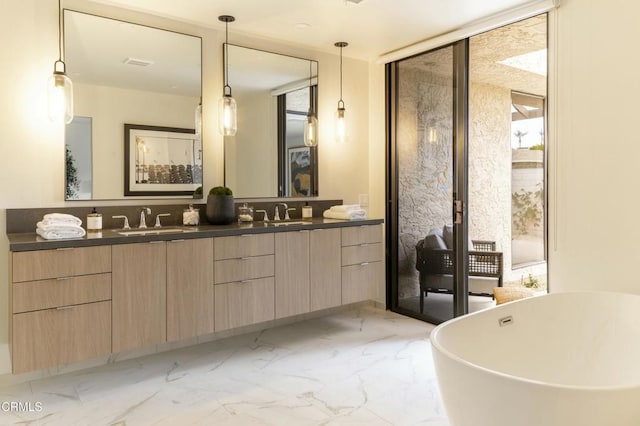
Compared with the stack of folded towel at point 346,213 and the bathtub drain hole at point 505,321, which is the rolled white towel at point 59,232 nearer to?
the stack of folded towel at point 346,213

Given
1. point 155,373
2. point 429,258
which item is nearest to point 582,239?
point 429,258

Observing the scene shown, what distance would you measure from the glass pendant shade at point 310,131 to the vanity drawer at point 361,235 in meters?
0.84

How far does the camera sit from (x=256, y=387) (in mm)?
2721

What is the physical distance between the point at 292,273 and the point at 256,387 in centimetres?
90

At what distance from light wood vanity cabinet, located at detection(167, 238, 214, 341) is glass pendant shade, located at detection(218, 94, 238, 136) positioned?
92 cm

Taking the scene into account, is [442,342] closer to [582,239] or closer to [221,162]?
[582,239]

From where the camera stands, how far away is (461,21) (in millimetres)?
3467

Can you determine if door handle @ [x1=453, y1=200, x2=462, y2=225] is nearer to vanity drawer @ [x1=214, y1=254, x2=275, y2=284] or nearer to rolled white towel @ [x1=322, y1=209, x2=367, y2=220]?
rolled white towel @ [x1=322, y1=209, x2=367, y2=220]

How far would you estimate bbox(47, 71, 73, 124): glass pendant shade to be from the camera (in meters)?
2.79

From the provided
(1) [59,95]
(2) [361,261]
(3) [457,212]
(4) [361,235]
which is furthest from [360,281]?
(1) [59,95]

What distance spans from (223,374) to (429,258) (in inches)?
77.8

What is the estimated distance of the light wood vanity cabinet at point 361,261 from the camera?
373cm

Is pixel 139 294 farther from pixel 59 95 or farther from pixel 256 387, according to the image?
pixel 59 95

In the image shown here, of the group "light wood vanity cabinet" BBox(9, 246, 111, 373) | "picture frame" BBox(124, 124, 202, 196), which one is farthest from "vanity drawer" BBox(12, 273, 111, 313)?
"picture frame" BBox(124, 124, 202, 196)
